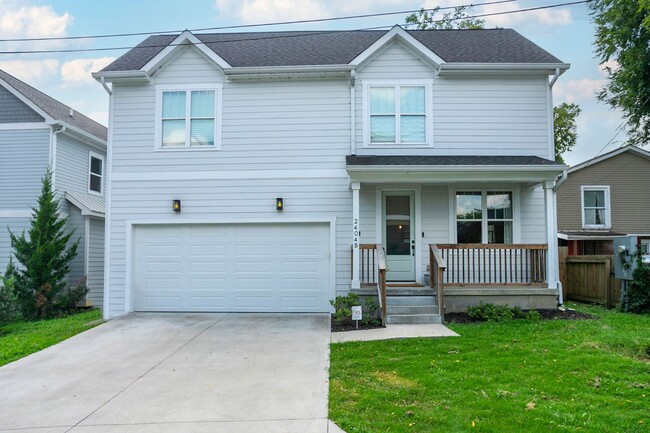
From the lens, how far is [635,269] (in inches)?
350

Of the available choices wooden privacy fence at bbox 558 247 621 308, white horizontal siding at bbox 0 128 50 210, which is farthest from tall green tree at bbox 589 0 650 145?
white horizontal siding at bbox 0 128 50 210

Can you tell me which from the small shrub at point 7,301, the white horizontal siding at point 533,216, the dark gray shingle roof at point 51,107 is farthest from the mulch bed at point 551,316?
the dark gray shingle roof at point 51,107

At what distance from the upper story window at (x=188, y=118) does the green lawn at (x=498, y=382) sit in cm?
596

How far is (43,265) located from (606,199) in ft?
68.3

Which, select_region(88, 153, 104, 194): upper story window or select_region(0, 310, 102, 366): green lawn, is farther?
select_region(88, 153, 104, 194): upper story window

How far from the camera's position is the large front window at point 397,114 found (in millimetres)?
9719

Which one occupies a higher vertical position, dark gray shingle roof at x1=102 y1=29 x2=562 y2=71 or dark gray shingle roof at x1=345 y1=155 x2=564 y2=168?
dark gray shingle roof at x1=102 y1=29 x2=562 y2=71

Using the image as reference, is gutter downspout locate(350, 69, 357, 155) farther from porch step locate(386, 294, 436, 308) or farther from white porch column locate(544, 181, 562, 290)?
white porch column locate(544, 181, 562, 290)

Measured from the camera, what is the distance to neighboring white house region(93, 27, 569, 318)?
9.49 meters

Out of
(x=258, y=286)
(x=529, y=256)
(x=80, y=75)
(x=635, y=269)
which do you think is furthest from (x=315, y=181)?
(x=80, y=75)

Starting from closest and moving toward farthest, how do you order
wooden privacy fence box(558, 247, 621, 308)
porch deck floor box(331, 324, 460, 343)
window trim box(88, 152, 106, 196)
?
porch deck floor box(331, 324, 460, 343) → wooden privacy fence box(558, 247, 621, 308) → window trim box(88, 152, 106, 196)

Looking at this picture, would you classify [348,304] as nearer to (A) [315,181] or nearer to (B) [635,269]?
(A) [315,181]

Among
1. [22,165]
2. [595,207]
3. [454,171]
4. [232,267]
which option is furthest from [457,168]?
[595,207]

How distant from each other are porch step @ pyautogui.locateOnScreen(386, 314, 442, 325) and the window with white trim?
2.31 m
